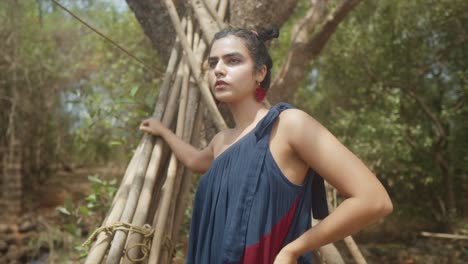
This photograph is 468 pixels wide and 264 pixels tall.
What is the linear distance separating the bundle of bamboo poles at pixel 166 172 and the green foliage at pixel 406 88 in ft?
11.5

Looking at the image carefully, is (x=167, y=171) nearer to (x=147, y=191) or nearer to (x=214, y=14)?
(x=147, y=191)

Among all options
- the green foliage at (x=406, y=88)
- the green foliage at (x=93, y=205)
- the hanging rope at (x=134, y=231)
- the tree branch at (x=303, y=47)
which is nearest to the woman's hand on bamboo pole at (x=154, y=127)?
the hanging rope at (x=134, y=231)

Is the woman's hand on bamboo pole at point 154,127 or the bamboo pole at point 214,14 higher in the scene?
the bamboo pole at point 214,14

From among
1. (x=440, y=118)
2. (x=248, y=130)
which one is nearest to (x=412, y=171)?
(x=440, y=118)

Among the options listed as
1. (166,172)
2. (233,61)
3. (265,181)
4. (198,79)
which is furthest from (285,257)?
(198,79)

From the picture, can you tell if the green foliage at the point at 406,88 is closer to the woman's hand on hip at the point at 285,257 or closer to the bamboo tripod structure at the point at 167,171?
the bamboo tripod structure at the point at 167,171

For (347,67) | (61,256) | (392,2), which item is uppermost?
(392,2)

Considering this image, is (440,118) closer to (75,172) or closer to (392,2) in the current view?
(392,2)

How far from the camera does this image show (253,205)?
1.08 metres

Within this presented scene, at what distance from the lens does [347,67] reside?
19.1 feet

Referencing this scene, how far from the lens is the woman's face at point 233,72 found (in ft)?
3.95

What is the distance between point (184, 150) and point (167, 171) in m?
0.14

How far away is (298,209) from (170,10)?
1.08 m

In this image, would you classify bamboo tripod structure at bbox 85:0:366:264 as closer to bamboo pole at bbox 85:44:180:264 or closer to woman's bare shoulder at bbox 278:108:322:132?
bamboo pole at bbox 85:44:180:264
